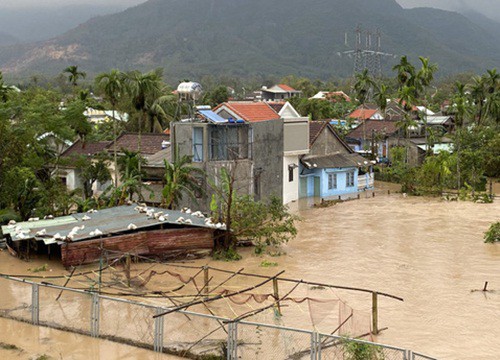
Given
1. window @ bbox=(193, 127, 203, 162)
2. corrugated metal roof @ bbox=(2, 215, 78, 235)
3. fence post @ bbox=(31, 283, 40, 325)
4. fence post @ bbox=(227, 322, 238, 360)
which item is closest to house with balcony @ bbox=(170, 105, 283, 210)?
window @ bbox=(193, 127, 203, 162)

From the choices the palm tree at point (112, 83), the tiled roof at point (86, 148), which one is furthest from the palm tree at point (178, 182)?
the tiled roof at point (86, 148)

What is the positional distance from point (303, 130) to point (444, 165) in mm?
8319

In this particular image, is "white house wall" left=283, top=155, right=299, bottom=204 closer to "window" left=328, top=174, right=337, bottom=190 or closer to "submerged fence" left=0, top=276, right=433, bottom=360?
"window" left=328, top=174, right=337, bottom=190

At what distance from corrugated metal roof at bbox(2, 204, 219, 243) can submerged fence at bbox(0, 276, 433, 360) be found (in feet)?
13.0

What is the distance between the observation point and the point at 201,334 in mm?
15742

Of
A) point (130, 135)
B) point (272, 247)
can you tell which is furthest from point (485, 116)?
point (272, 247)

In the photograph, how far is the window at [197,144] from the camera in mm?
30703

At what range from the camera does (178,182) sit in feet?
93.4

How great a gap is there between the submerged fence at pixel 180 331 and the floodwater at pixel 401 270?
48cm

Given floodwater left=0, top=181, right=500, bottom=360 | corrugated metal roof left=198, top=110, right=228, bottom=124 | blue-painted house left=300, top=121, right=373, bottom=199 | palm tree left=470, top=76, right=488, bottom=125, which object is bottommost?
floodwater left=0, top=181, right=500, bottom=360

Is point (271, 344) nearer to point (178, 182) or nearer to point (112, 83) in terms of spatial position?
point (178, 182)

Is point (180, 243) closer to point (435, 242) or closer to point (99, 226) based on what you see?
point (99, 226)

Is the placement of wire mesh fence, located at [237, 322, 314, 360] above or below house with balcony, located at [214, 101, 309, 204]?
below

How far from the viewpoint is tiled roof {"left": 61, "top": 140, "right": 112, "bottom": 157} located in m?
38.2
